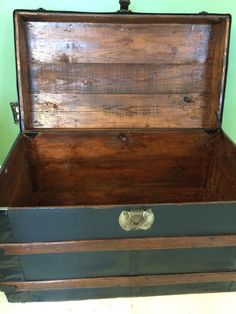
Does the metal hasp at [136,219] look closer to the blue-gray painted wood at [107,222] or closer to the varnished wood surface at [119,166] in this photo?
the blue-gray painted wood at [107,222]

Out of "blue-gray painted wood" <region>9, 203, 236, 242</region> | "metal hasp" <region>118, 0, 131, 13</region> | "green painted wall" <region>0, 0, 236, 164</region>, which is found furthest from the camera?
"green painted wall" <region>0, 0, 236, 164</region>

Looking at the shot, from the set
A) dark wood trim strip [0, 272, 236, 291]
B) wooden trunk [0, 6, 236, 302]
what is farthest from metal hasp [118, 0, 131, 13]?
dark wood trim strip [0, 272, 236, 291]

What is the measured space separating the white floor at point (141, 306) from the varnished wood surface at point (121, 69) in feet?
2.17

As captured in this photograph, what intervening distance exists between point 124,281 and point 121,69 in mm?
782

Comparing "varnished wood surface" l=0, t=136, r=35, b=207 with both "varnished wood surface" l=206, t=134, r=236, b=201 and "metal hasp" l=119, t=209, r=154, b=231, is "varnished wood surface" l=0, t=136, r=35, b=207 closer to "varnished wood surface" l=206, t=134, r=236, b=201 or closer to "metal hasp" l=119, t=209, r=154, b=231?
"metal hasp" l=119, t=209, r=154, b=231

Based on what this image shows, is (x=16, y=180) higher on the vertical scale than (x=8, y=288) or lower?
higher

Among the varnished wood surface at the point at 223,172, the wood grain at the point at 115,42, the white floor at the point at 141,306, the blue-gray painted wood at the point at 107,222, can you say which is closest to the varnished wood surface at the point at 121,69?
the wood grain at the point at 115,42

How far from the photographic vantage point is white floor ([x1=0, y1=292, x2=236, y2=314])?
906mm

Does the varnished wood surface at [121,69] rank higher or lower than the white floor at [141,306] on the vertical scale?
higher

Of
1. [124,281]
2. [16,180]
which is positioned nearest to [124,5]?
[16,180]

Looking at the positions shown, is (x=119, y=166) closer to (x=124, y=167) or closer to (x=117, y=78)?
(x=124, y=167)

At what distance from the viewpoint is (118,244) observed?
30.7 inches

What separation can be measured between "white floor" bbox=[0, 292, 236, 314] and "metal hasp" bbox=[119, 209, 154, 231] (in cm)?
34

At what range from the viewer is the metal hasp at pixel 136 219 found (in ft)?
2.35
